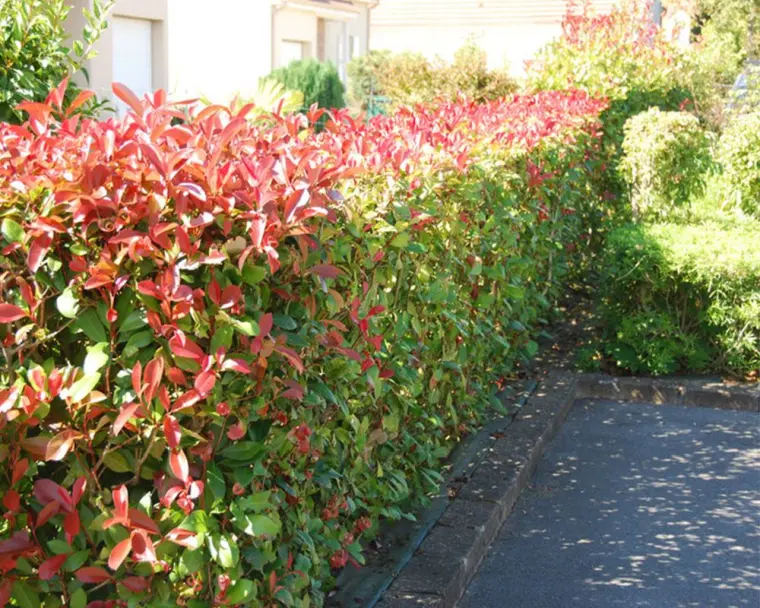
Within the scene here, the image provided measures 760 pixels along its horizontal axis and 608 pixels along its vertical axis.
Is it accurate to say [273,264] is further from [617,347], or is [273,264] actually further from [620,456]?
[617,347]

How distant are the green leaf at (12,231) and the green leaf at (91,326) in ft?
0.73

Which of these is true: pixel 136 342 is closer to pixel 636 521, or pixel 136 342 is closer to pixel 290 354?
pixel 290 354

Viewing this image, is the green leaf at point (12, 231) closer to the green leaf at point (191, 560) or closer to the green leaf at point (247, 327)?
the green leaf at point (247, 327)

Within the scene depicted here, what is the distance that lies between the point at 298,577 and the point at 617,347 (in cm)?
458

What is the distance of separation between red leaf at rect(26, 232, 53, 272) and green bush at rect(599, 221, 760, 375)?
5.20 m

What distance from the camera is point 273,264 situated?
8.44 ft

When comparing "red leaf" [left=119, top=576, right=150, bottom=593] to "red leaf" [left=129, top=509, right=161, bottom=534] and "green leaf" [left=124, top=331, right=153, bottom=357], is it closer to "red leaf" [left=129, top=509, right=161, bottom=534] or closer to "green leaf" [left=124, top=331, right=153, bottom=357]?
"red leaf" [left=129, top=509, right=161, bottom=534]

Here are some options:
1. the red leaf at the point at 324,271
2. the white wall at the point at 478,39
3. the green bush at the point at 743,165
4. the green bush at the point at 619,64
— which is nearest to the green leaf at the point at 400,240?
the red leaf at the point at 324,271

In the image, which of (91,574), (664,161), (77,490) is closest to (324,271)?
(77,490)

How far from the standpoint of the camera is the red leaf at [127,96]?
2719 mm

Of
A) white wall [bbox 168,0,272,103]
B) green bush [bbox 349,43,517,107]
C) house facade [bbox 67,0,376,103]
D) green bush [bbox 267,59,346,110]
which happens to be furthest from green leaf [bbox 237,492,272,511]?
green bush [bbox 267,59,346,110]

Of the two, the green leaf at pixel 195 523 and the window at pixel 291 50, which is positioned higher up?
the window at pixel 291 50

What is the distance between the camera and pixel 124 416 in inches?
94.6

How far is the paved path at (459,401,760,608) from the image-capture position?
14.1 feet
